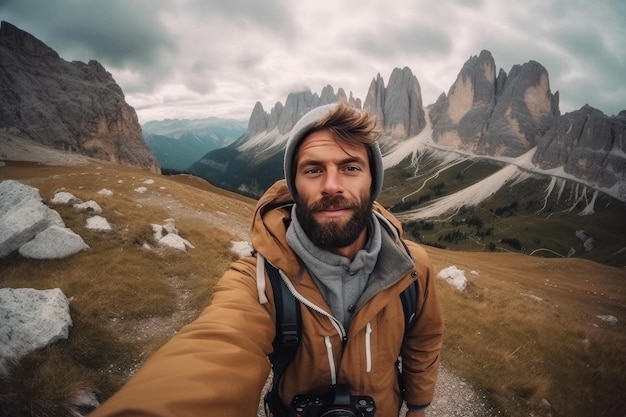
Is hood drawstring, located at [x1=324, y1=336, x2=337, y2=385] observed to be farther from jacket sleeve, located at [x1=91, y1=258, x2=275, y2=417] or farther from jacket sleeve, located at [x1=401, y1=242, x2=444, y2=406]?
jacket sleeve, located at [x1=401, y1=242, x2=444, y2=406]

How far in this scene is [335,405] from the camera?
3012 mm

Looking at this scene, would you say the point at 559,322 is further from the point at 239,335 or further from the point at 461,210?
the point at 461,210

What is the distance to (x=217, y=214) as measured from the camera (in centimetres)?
3212

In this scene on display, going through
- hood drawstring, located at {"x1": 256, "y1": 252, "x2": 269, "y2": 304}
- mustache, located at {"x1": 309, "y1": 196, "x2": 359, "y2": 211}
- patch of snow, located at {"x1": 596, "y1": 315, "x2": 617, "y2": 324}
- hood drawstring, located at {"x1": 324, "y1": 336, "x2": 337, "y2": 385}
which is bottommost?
patch of snow, located at {"x1": 596, "y1": 315, "x2": 617, "y2": 324}

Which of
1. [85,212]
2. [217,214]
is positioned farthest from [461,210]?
[85,212]

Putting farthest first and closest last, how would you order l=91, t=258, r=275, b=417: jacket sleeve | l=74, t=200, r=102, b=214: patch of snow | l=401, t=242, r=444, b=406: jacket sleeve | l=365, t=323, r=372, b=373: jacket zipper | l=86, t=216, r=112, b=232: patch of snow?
l=74, t=200, r=102, b=214: patch of snow
l=86, t=216, r=112, b=232: patch of snow
l=401, t=242, r=444, b=406: jacket sleeve
l=365, t=323, r=372, b=373: jacket zipper
l=91, t=258, r=275, b=417: jacket sleeve

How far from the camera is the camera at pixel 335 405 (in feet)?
9.78

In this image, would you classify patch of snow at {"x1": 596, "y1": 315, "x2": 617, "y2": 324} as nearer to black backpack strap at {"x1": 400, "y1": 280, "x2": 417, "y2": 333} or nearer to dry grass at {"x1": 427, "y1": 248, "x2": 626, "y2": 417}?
dry grass at {"x1": 427, "y1": 248, "x2": 626, "y2": 417}

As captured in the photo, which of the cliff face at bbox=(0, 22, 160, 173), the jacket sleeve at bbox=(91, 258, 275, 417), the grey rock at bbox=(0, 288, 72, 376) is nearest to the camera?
the jacket sleeve at bbox=(91, 258, 275, 417)

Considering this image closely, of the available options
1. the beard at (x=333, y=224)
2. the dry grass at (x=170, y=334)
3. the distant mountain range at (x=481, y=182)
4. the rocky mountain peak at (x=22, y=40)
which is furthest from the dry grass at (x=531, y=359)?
the rocky mountain peak at (x=22, y=40)

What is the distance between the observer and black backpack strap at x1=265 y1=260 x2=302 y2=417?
3033 millimetres

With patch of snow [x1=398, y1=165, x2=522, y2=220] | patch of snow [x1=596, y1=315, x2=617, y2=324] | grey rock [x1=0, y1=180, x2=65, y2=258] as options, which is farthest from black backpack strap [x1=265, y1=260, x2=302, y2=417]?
patch of snow [x1=398, y1=165, x2=522, y2=220]

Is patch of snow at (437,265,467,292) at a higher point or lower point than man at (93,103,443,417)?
lower

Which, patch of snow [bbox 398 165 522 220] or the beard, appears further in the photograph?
patch of snow [bbox 398 165 522 220]
